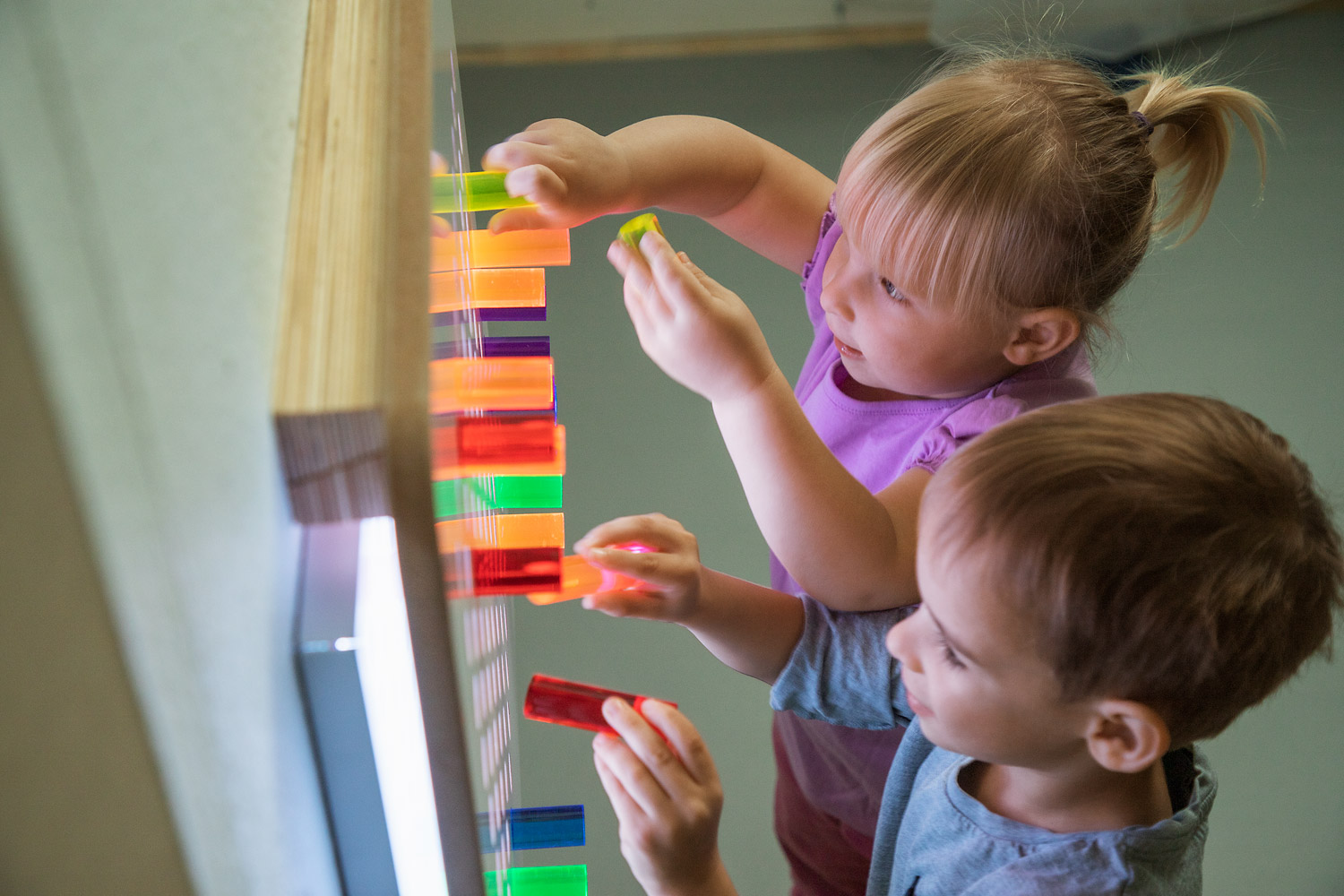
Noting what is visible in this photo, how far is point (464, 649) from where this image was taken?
0.26 m

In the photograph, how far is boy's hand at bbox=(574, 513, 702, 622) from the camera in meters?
0.45

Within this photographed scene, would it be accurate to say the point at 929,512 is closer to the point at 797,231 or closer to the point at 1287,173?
the point at 797,231

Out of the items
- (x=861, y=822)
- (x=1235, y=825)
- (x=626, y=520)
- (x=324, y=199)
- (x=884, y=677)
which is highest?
(x=324, y=199)

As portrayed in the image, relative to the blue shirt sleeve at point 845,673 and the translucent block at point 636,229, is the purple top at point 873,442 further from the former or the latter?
the translucent block at point 636,229

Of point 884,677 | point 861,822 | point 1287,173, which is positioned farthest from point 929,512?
point 1287,173

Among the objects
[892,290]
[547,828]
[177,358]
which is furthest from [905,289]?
[177,358]

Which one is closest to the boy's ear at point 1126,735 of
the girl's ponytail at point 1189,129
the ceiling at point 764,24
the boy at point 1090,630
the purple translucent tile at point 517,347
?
the boy at point 1090,630

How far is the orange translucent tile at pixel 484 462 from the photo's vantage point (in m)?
0.21

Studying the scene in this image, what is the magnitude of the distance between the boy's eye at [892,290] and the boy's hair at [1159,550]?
0.73 feet

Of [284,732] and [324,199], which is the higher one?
[324,199]

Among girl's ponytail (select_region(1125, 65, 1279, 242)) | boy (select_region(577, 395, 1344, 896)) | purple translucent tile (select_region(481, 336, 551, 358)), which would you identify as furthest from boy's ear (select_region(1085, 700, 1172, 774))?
girl's ponytail (select_region(1125, 65, 1279, 242))

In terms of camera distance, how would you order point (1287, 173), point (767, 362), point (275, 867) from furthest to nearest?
point (1287, 173), point (767, 362), point (275, 867)

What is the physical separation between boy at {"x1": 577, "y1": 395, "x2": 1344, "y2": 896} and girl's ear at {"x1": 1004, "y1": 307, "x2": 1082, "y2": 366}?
199 millimetres

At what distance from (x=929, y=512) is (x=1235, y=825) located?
25.7 inches
